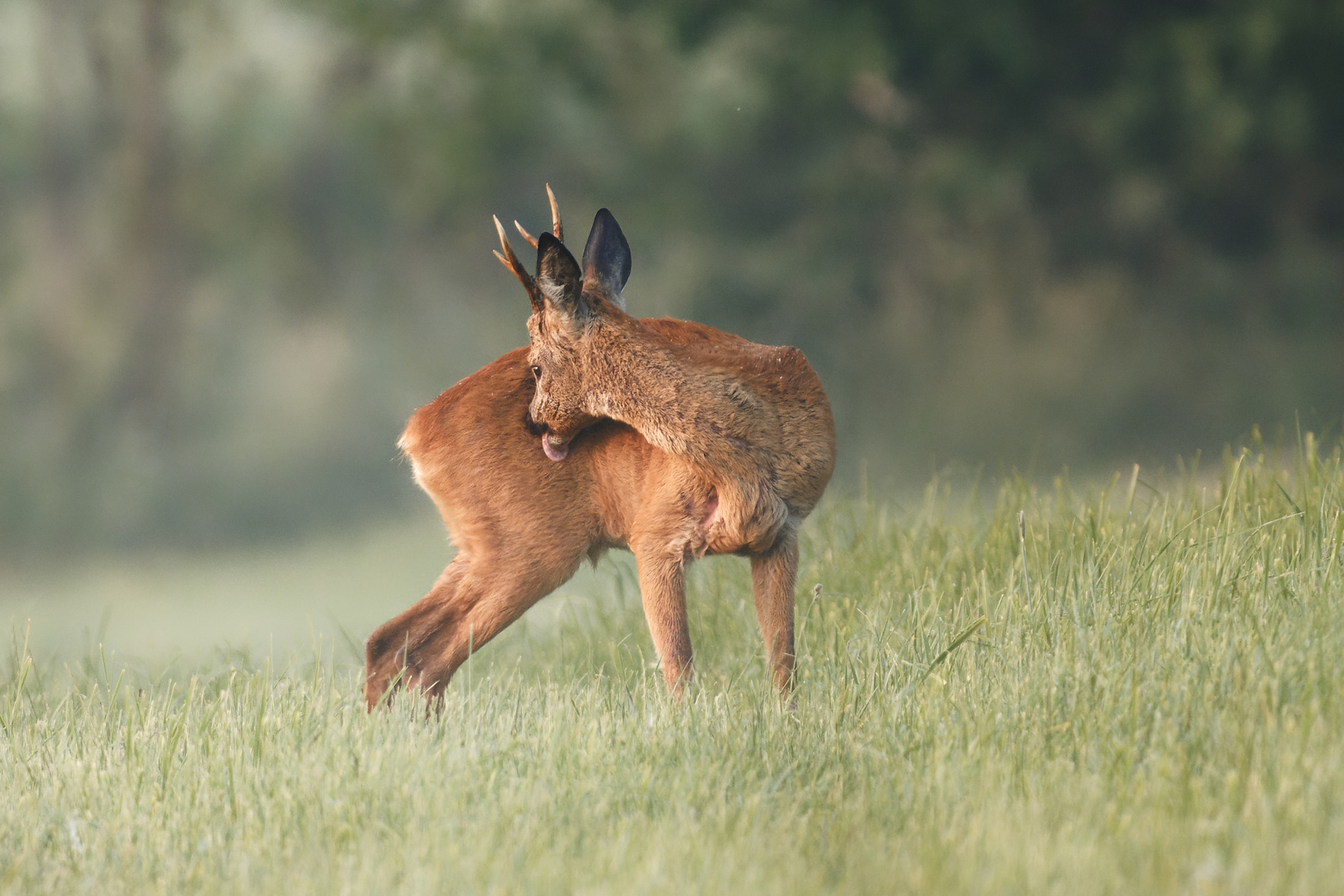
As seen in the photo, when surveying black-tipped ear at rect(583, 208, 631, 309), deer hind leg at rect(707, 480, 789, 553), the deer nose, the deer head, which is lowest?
deer hind leg at rect(707, 480, 789, 553)

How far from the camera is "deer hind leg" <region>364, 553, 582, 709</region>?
4.00 metres

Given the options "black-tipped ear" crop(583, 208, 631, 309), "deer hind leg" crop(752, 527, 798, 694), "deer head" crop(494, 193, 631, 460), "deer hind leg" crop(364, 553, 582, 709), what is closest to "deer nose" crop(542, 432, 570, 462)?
"deer head" crop(494, 193, 631, 460)

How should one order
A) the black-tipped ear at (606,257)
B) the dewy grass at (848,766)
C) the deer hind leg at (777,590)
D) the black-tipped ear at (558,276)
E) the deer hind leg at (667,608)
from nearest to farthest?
the dewy grass at (848,766), the black-tipped ear at (558,276), the deer hind leg at (667,608), the deer hind leg at (777,590), the black-tipped ear at (606,257)

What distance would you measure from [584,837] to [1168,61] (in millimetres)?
7436

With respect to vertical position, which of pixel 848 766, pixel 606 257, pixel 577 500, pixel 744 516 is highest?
pixel 606 257

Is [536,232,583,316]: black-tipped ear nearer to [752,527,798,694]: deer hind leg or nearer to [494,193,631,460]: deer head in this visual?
[494,193,631,460]: deer head

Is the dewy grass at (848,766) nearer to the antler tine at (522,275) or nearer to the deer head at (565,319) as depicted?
the deer head at (565,319)

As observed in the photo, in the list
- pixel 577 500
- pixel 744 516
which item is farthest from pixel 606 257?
pixel 744 516

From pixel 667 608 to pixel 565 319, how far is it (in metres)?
0.82

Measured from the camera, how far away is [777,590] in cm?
381

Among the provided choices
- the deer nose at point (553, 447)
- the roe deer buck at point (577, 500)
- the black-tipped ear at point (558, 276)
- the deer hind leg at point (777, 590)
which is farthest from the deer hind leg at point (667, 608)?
the black-tipped ear at point (558, 276)

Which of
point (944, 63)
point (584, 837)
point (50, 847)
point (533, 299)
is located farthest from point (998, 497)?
point (944, 63)

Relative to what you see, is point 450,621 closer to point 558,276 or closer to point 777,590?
point 777,590

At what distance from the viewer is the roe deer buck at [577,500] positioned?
371 cm
